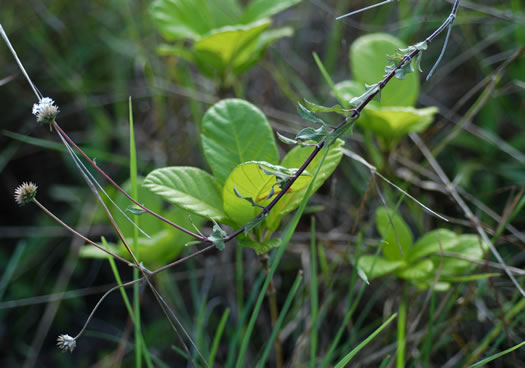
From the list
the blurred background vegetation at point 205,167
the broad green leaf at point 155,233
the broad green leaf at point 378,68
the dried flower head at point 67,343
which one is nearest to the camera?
the dried flower head at point 67,343

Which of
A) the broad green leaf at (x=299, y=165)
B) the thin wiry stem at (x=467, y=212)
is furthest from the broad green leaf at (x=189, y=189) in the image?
the thin wiry stem at (x=467, y=212)

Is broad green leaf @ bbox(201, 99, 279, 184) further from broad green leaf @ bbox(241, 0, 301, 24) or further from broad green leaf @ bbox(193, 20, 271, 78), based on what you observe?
broad green leaf @ bbox(241, 0, 301, 24)

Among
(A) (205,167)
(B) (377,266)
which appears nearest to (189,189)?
(B) (377,266)

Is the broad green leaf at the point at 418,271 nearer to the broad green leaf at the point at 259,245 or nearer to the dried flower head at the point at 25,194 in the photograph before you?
the broad green leaf at the point at 259,245

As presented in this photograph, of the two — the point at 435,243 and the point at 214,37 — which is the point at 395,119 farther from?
the point at 214,37

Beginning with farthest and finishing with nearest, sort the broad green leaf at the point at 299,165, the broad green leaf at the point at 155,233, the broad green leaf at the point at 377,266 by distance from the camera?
1. the broad green leaf at the point at 155,233
2. the broad green leaf at the point at 377,266
3. the broad green leaf at the point at 299,165

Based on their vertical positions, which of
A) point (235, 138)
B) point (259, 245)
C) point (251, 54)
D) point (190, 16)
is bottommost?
point (259, 245)

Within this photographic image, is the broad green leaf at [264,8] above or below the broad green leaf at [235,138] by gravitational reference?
above
